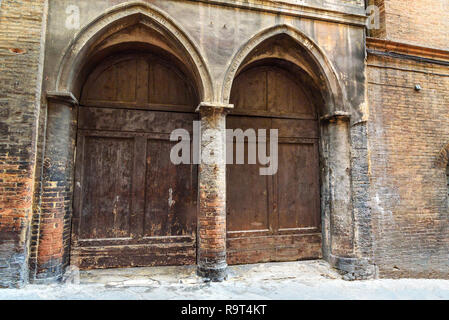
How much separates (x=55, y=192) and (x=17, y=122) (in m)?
1.08

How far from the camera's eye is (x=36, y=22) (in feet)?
13.0

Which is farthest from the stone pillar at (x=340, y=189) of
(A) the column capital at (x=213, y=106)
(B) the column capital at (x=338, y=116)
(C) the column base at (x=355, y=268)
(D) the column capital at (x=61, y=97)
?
(D) the column capital at (x=61, y=97)

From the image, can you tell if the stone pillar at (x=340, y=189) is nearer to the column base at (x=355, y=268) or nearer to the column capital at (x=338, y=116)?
the column capital at (x=338, y=116)

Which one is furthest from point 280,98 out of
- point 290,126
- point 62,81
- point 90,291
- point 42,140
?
point 90,291

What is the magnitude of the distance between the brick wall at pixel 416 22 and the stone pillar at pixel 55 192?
6.40 metres

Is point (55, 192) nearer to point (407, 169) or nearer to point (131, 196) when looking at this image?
point (131, 196)

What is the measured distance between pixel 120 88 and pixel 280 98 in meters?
3.00

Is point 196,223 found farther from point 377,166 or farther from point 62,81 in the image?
point 377,166

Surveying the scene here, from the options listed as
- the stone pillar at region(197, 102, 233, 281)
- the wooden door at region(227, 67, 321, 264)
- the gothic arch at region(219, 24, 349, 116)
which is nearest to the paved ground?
the stone pillar at region(197, 102, 233, 281)

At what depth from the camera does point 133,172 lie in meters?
4.74

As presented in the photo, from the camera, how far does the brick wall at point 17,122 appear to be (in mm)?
3639

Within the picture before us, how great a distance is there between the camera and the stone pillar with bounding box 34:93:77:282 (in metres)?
3.87

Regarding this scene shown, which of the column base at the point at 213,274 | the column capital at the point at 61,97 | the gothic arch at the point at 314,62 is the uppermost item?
the gothic arch at the point at 314,62

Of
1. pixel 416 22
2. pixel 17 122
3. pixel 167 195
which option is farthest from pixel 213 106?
pixel 416 22
